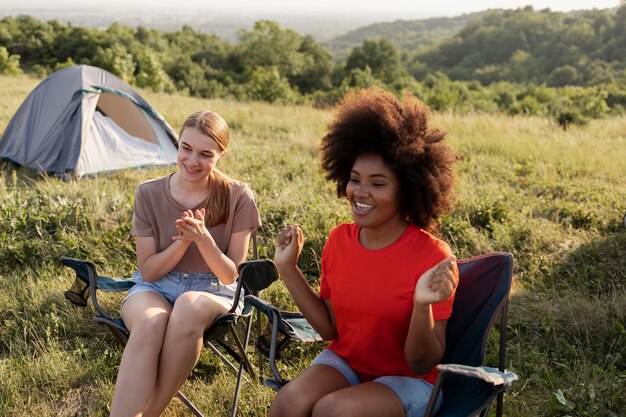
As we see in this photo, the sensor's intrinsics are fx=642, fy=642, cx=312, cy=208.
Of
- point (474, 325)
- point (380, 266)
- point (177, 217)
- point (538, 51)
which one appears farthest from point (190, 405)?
point (538, 51)

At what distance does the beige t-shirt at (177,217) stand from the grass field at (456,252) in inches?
22.2

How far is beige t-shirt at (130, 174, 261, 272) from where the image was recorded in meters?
2.55

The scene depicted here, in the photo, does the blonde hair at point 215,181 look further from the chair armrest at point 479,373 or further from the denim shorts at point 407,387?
the chair armrest at point 479,373

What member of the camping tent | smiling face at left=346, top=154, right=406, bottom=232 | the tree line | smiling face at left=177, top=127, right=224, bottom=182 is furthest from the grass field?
the tree line

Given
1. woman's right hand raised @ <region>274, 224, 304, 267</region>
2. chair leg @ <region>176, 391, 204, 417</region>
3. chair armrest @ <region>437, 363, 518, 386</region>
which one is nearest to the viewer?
chair armrest @ <region>437, 363, 518, 386</region>

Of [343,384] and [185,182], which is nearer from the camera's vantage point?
[343,384]

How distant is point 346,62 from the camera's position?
43219mm

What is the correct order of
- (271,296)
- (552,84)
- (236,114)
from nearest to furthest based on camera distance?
1. (271,296)
2. (236,114)
3. (552,84)

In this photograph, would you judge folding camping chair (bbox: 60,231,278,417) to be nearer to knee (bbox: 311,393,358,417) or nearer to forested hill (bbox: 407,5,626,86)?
knee (bbox: 311,393,358,417)

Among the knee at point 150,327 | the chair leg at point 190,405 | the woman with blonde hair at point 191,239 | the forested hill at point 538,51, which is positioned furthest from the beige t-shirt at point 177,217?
the forested hill at point 538,51

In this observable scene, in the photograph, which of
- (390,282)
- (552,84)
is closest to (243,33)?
(552,84)

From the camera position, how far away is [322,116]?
9.55 meters

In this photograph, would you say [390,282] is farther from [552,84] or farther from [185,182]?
[552,84]

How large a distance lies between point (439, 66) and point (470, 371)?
63671mm
